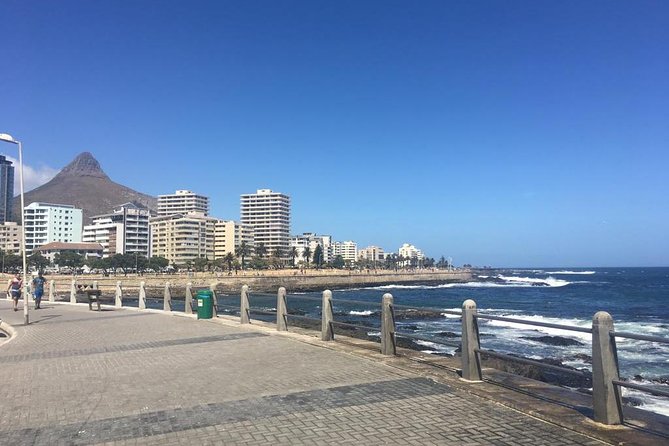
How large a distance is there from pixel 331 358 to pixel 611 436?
17.8ft

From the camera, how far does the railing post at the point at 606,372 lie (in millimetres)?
5693

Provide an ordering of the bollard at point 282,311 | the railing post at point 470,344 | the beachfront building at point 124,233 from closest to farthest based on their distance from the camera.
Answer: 1. the railing post at point 470,344
2. the bollard at point 282,311
3. the beachfront building at point 124,233

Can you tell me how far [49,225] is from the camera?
6993 inches

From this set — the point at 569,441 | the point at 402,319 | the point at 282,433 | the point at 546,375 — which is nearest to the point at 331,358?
the point at 282,433

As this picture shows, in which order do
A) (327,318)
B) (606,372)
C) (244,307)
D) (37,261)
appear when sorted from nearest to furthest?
(606,372)
(327,318)
(244,307)
(37,261)

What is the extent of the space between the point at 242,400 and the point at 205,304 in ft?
38.0

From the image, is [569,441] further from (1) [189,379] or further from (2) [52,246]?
(2) [52,246]

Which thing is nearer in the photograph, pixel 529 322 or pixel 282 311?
pixel 529 322

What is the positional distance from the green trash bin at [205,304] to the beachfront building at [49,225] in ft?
574

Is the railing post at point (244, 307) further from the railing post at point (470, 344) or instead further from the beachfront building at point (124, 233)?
the beachfront building at point (124, 233)

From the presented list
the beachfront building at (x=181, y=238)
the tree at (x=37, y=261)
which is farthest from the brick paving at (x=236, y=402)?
the beachfront building at (x=181, y=238)

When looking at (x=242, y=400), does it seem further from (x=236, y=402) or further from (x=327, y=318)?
(x=327, y=318)

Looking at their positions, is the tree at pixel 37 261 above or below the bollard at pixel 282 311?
above

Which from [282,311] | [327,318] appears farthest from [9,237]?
[327,318]
